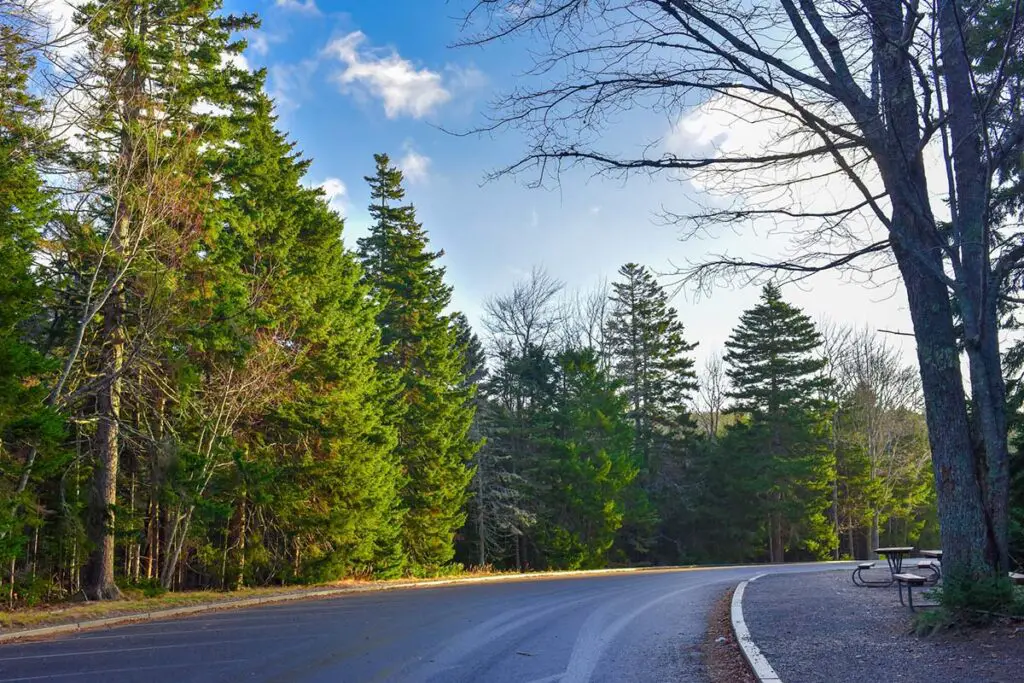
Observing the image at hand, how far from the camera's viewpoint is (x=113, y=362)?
51.5ft

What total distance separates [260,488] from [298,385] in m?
3.53

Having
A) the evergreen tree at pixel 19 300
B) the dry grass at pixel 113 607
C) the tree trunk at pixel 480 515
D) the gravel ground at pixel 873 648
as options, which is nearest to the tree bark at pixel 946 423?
the gravel ground at pixel 873 648

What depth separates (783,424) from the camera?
152ft

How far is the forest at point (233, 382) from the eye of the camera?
13.7m

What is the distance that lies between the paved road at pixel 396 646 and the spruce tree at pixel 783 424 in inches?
1315

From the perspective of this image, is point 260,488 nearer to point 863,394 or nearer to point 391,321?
point 391,321

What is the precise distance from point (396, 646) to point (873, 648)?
534 centimetres

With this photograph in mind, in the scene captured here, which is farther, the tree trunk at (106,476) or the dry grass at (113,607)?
the tree trunk at (106,476)

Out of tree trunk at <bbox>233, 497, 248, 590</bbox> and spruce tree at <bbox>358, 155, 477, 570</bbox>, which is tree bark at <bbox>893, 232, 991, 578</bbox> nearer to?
tree trunk at <bbox>233, 497, 248, 590</bbox>

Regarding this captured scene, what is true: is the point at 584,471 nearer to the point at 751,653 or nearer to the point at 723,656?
the point at 723,656

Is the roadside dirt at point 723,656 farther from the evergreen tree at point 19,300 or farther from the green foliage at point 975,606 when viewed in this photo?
the evergreen tree at point 19,300

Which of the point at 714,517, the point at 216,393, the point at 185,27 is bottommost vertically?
the point at 714,517

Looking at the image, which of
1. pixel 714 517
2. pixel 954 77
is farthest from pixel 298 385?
pixel 714 517

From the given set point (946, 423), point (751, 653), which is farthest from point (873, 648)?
point (946, 423)
